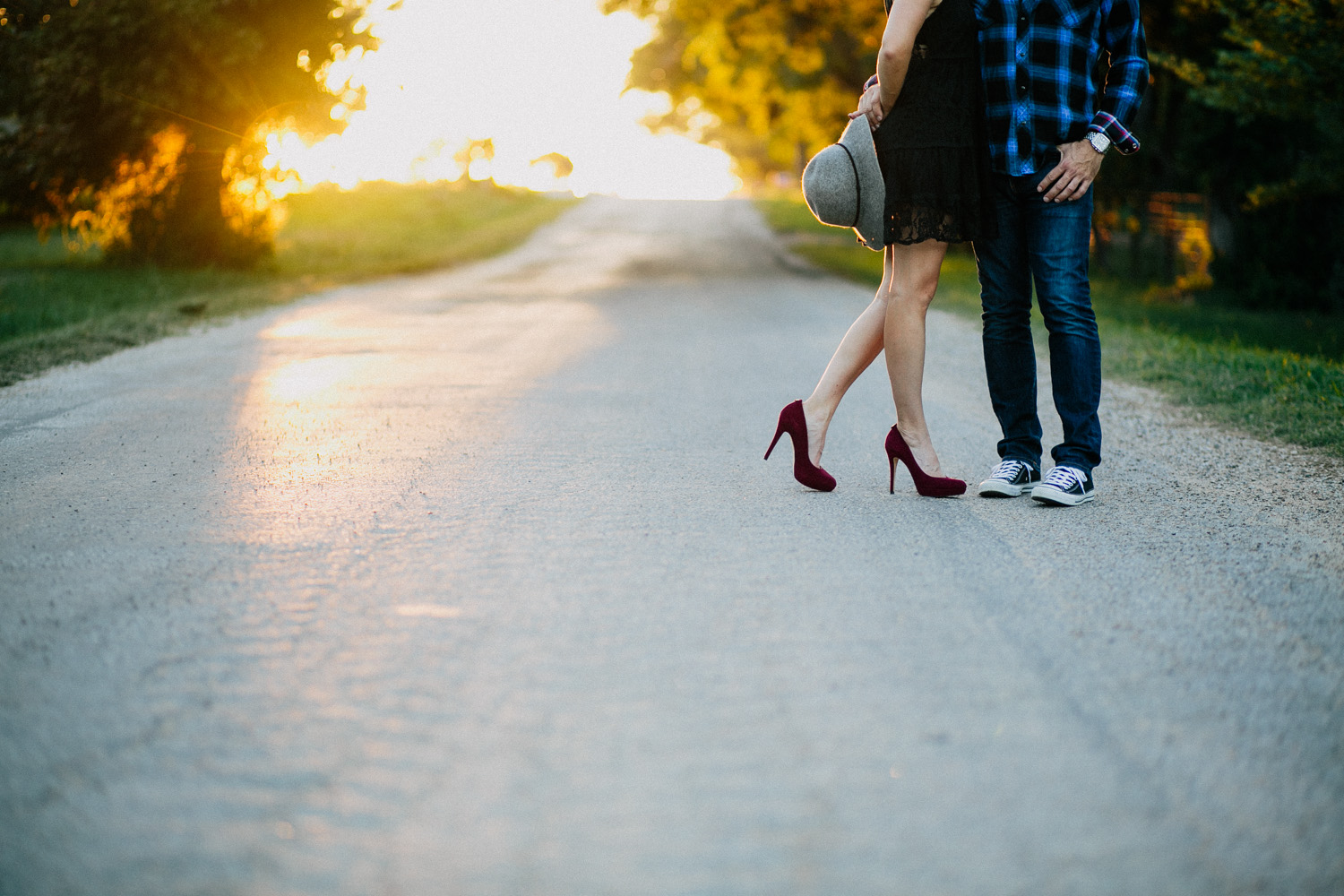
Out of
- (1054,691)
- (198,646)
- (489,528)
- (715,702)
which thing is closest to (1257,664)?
(1054,691)

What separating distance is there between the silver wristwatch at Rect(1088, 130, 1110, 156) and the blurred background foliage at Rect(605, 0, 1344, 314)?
6254mm

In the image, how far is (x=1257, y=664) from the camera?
2283 millimetres

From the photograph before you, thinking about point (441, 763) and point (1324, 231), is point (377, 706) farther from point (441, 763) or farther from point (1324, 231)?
point (1324, 231)

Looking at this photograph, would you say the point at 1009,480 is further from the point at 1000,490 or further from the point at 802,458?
the point at 802,458

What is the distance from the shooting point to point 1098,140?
345 centimetres

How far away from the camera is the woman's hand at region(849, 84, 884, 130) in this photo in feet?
11.5

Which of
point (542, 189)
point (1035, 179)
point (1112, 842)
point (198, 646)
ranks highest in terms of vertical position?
point (542, 189)

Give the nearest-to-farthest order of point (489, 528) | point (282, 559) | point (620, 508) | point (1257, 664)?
point (1257, 664)
point (282, 559)
point (489, 528)
point (620, 508)

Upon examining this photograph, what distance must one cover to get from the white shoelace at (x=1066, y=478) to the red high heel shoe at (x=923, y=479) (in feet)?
0.96

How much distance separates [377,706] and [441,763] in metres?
0.27

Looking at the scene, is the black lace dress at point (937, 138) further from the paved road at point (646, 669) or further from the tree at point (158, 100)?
the tree at point (158, 100)

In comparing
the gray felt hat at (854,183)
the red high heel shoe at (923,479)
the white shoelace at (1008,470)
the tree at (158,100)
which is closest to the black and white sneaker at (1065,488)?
the white shoelace at (1008,470)

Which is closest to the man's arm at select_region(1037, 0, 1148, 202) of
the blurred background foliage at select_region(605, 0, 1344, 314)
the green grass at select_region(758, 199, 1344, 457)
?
the green grass at select_region(758, 199, 1344, 457)

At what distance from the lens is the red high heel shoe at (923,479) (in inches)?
143
